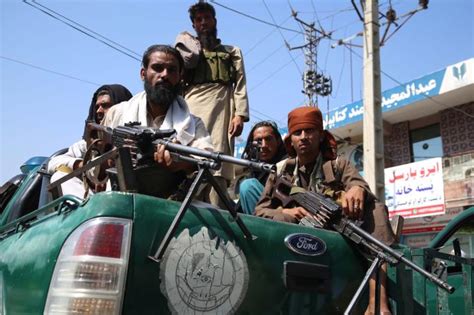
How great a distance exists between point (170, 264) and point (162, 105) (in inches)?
59.9

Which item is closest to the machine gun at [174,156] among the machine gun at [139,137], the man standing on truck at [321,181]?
the machine gun at [139,137]

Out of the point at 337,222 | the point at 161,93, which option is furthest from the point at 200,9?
the point at 337,222

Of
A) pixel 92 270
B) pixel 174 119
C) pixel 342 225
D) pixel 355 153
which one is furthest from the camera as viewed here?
pixel 355 153

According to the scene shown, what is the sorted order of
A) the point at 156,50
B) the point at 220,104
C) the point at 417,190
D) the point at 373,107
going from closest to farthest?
the point at 156,50 < the point at 220,104 < the point at 373,107 < the point at 417,190

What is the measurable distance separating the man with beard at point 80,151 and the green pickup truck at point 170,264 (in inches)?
35.2

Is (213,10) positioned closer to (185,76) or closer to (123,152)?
(185,76)

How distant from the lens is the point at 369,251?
212cm

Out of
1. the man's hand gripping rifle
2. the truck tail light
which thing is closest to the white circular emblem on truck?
the truck tail light

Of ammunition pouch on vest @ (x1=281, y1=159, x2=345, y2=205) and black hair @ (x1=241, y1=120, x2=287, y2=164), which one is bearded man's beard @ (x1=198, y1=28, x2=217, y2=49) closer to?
black hair @ (x1=241, y1=120, x2=287, y2=164)

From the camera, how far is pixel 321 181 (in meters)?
2.97

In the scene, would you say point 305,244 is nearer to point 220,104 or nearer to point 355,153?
point 220,104

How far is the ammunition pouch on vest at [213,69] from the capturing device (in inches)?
157

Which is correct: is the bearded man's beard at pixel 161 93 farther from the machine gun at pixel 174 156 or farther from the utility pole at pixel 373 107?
the utility pole at pixel 373 107

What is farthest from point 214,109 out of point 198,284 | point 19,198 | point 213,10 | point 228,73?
point 198,284
